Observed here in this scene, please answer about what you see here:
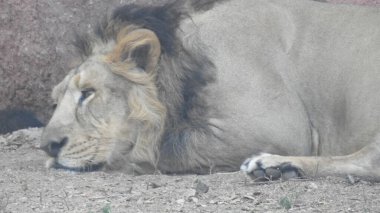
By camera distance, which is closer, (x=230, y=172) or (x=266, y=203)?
(x=266, y=203)

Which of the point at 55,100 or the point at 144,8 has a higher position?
the point at 144,8

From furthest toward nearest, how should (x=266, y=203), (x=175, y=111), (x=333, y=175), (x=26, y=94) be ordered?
1. (x=26, y=94)
2. (x=175, y=111)
3. (x=333, y=175)
4. (x=266, y=203)

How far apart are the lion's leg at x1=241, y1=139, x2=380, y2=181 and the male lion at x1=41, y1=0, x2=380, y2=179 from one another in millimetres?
32

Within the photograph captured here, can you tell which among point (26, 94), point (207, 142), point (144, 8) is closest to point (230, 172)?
point (207, 142)

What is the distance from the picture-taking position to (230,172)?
17.1 ft

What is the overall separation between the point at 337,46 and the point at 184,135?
845mm

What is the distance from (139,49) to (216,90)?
428mm

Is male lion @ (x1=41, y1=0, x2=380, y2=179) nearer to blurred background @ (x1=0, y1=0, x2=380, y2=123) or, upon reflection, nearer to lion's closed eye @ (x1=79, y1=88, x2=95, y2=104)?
lion's closed eye @ (x1=79, y1=88, x2=95, y2=104)

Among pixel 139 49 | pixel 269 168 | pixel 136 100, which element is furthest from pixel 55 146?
pixel 269 168

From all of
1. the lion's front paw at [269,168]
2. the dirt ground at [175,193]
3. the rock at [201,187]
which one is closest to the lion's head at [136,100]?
the dirt ground at [175,193]

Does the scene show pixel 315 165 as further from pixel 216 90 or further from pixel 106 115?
pixel 106 115

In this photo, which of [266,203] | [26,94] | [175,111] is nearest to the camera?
[266,203]

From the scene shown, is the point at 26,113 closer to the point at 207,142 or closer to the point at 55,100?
the point at 55,100

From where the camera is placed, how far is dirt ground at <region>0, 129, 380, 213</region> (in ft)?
14.4
